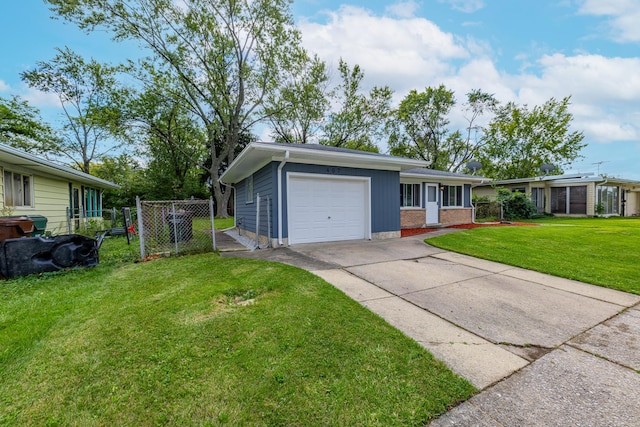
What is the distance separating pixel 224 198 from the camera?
811 inches

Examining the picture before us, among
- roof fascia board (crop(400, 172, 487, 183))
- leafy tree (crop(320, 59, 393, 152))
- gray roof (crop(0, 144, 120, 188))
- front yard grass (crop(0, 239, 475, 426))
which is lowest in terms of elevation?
front yard grass (crop(0, 239, 475, 426))

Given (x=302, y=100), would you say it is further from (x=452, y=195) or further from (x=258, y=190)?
(x=258, y=190)

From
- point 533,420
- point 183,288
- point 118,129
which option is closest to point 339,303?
point 533,420

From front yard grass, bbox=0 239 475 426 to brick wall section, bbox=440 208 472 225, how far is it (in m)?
11.2

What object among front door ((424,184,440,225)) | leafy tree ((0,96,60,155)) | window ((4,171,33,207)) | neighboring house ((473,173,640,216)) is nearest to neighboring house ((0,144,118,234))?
window ((4,171,33,207))

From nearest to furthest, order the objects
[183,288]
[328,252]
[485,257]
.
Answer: [183,288] → [485,257] → [328,252]

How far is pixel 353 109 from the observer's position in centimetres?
2278

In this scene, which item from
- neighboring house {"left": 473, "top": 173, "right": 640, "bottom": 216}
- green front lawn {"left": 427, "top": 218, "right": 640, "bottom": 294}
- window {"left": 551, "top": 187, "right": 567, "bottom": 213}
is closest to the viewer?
green front lawn {"left": 427, "top": 218, "right": 640, "bottom": 294}

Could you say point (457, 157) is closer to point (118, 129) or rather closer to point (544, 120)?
point (544, 120)

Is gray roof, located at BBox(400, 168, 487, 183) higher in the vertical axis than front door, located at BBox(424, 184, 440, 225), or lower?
higher

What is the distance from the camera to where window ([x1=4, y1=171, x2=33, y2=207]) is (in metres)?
7.36

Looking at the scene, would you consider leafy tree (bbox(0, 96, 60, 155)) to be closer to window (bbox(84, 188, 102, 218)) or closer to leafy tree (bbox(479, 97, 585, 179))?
window (bbox(84, 188, 102, 218))

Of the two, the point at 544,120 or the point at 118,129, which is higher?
the point at 544,120

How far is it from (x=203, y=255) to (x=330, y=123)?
62.8 ft
